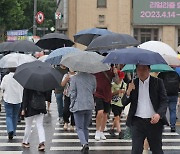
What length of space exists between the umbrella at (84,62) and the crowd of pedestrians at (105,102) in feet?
→ 0.58

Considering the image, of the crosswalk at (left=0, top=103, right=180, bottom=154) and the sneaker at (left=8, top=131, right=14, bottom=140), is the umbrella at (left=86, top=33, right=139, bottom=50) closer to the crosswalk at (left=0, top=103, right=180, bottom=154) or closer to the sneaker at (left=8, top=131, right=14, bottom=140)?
the crosswalk at (left=0, top=103, right=180, bottom=154)

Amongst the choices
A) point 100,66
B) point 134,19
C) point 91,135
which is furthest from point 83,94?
point 134,19

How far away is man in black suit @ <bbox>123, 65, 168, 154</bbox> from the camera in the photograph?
7125 mm

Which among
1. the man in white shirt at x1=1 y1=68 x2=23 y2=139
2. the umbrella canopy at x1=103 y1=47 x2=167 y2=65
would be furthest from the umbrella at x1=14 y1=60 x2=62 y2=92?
the umbrella canopy at x1=103 y1=47 x2=167 y2=65

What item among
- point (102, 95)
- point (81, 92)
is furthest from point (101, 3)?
point (81, 92)

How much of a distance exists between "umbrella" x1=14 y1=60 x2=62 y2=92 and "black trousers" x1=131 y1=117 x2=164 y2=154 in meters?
2.83

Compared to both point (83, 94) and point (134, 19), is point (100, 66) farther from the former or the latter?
point (134, 19)

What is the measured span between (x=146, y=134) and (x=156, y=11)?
3350 centimetres

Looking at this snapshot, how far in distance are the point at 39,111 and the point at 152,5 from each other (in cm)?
3109

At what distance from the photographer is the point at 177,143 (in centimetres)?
1109

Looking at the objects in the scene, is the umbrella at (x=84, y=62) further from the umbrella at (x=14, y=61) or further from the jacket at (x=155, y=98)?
the jacket at (x=155, y=98)

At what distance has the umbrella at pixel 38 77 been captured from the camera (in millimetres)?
9508

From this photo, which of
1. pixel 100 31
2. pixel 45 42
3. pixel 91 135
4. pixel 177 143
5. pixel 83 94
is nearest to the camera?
pixel 83 94

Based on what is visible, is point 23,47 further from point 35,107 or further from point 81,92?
point 81,92
